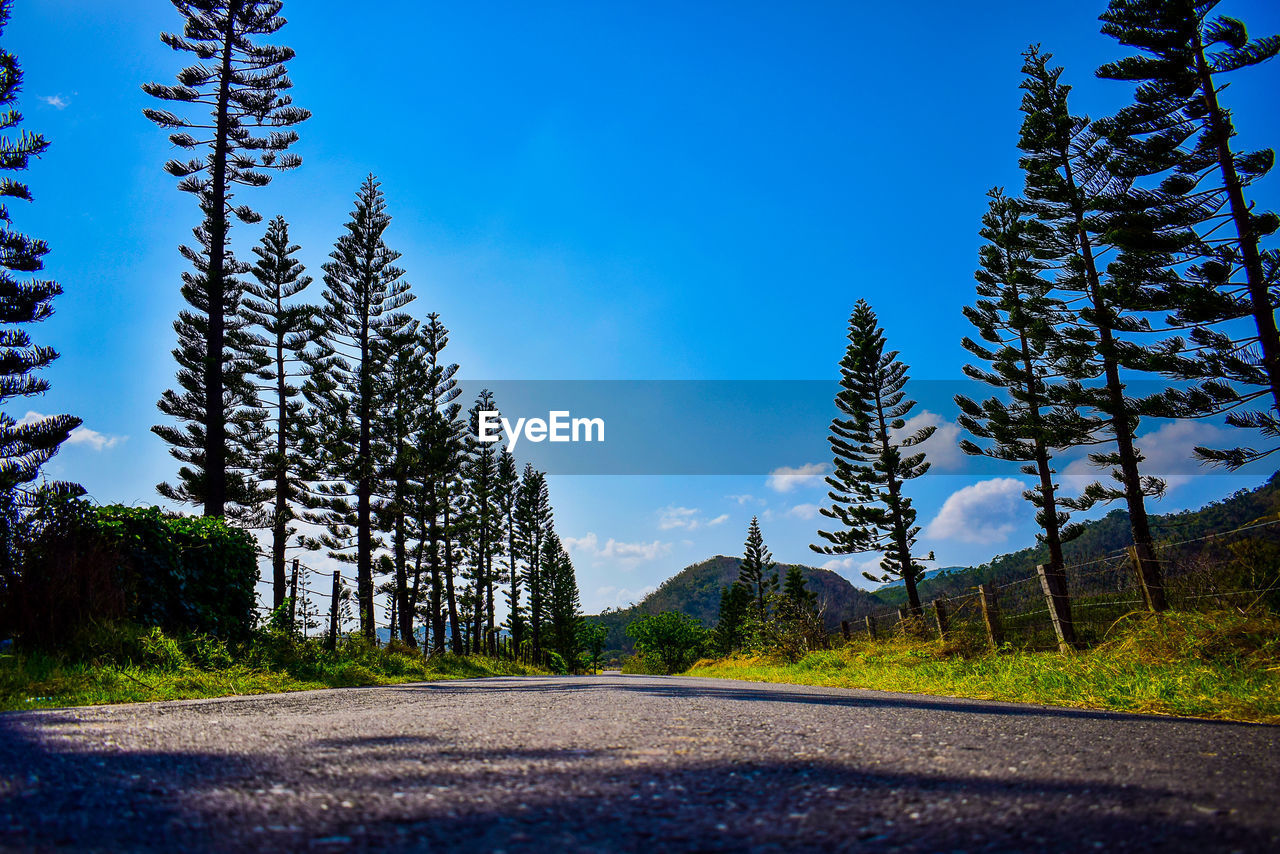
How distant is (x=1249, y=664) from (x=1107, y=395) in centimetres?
998

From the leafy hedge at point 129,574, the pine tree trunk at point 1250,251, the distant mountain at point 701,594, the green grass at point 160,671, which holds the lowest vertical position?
the distant mountain at point 701,594

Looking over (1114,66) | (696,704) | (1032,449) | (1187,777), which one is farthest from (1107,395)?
(1187,777)

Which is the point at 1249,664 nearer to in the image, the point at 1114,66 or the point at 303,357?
the point at 1114,66

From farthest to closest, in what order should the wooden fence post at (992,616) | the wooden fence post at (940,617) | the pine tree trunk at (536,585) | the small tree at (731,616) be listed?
the small tree at (731,616) < the pine tree trunk at (536,585) < the wooden fence post at (940,617) < the wooden fence post at (992,616)

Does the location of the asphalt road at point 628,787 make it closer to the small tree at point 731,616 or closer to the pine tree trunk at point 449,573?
the pine tree trunk at point 449,573

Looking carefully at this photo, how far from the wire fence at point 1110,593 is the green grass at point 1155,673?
287mm

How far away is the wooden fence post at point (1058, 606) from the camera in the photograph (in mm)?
7391

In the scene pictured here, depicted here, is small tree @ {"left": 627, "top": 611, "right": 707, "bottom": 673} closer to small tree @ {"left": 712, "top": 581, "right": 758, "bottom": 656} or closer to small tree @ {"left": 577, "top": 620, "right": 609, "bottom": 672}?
small tree @ {"left": 712, "top": 581, "right": 758, "bottom": 656}

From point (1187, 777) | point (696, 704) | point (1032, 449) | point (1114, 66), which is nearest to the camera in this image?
point (1187, 777)

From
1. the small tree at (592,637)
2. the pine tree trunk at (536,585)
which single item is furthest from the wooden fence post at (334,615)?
the small tree at (592,637)

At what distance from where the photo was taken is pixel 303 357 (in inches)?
800

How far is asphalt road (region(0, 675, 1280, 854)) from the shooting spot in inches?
51.0

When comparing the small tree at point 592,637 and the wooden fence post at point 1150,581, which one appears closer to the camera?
the wooden fence post at point 1150,581

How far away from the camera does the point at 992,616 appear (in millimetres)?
8617
